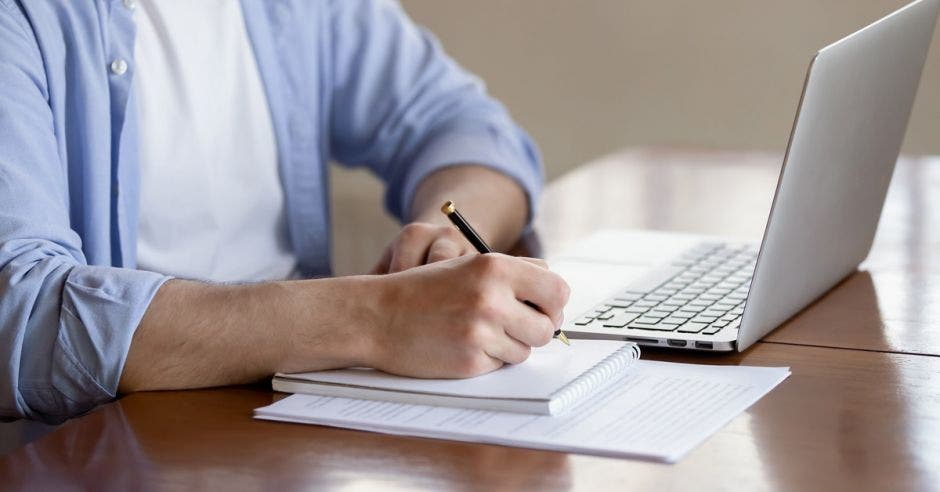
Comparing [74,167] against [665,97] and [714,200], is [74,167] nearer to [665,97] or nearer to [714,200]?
[714,200]

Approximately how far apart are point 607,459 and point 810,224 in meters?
0.41

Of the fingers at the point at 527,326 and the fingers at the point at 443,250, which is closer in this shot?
the fingers at the point at 527,326

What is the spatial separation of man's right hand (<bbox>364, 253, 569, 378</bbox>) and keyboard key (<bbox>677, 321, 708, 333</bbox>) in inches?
5.8

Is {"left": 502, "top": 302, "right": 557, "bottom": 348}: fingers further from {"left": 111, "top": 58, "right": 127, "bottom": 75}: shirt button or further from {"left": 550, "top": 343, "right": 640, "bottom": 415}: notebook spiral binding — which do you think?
{"left": 111, "top": 58, "right": 127, "bottom": 75}: shirt button

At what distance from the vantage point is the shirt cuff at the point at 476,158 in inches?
67.4

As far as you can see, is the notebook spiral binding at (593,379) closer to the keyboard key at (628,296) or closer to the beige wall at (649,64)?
the keyboard key at (628,296)

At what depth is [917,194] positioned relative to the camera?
5.86ft

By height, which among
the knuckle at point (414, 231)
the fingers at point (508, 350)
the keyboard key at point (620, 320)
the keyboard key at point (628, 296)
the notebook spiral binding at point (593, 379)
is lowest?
the keyboard key at point (628, 296)

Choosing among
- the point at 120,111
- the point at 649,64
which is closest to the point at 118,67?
the point at 120,111

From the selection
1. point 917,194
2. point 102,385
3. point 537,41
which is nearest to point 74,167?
point 102,385

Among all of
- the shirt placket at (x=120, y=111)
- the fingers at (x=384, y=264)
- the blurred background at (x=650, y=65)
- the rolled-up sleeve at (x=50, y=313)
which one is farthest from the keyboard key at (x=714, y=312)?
the blurred background at (x=650, y=65)

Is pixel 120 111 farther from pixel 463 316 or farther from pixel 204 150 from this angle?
pixel 463 316

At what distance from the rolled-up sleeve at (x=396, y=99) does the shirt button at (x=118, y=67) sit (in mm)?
478

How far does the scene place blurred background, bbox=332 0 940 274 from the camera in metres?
2.92
